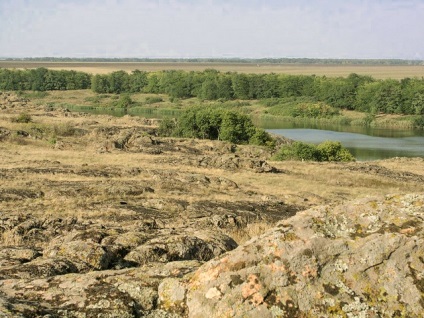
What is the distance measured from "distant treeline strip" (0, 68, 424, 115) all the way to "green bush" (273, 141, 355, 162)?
74544mm

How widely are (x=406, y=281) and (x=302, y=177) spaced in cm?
3364

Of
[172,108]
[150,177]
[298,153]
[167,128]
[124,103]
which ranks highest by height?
[150,177]

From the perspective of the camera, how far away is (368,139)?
293 feet

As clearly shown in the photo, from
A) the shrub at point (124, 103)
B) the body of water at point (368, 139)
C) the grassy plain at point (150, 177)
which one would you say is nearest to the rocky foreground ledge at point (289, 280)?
the grassy plain at point (150, 177)

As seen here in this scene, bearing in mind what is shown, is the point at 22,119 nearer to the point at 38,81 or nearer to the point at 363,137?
the point at 363,137

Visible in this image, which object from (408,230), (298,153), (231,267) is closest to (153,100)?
(298,153)

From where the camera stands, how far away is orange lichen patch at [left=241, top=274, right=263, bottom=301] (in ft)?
19.7

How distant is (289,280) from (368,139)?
87.6 m

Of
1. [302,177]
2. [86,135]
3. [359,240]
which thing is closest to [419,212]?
[359,240]

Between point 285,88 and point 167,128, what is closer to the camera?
point 167,128

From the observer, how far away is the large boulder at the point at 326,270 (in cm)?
584

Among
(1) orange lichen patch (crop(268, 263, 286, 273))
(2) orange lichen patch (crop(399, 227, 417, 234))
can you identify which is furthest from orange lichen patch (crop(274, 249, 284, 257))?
(2) orange lichen patch (crop(399, 227, 417, 234))

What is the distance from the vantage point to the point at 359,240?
648cm

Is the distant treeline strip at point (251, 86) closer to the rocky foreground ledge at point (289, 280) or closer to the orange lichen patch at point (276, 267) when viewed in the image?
the rocky foreground ledge at point (289, 280)
